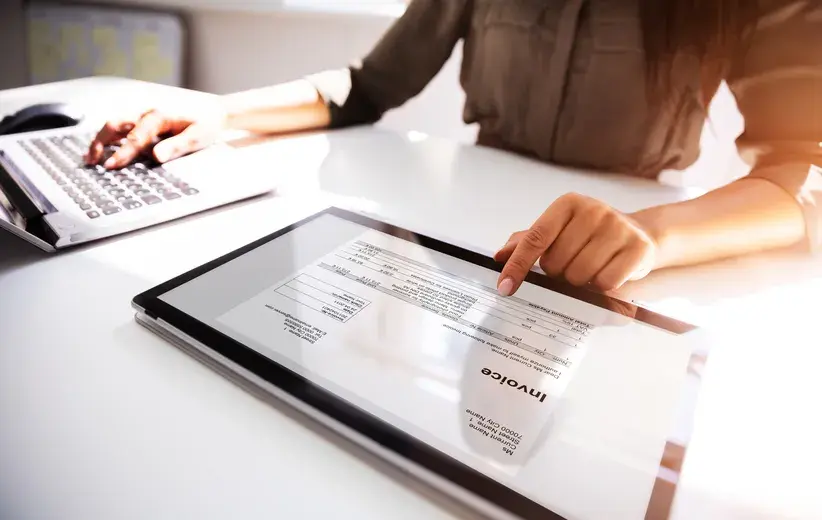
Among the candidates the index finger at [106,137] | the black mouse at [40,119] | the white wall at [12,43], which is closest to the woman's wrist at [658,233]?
the index finger at [106,137]

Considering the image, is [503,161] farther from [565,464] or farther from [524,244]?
[565,464]

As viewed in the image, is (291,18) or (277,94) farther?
(291,18)

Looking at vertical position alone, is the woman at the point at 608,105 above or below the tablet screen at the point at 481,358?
above

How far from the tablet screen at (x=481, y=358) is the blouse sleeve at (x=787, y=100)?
0.25 meters

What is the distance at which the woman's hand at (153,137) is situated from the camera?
0.54 m

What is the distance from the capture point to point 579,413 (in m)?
0.25

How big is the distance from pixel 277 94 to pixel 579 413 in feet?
2.13

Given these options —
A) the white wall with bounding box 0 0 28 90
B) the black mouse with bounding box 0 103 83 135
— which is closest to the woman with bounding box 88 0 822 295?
the black mouse with bounding box 0 103 83 135

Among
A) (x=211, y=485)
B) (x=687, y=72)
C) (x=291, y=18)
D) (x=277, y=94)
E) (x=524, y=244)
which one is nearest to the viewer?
(x=211, y=485)

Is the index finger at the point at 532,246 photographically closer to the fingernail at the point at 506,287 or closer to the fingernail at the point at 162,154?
the fingernail at the point at 506,287

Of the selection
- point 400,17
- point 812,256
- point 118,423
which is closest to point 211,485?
point 118,423

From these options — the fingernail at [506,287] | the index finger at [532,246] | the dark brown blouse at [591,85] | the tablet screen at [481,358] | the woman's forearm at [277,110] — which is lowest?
the tablet screen at [481,358]

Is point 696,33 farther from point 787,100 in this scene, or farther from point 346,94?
point 346,94

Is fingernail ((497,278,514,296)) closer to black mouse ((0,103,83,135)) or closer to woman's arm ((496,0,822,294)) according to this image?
woman's arm ((496,0,822,294))
